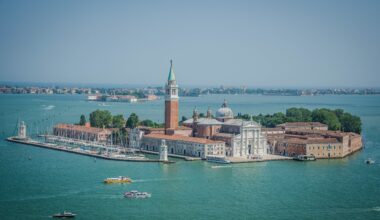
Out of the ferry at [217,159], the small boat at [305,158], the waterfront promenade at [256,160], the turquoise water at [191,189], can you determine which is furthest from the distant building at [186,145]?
the small boat at [305,158]

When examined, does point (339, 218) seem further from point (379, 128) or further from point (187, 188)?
point (379, 128)

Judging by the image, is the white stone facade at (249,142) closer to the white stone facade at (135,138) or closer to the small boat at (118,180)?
the white stone facade at (135,138)

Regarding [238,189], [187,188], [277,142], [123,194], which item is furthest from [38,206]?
[277,142]

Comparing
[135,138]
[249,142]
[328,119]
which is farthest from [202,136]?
[328,119]

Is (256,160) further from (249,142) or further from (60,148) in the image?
(60,148)

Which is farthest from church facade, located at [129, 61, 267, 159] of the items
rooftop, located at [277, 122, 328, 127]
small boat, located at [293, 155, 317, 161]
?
rooftop, located at [277, 122, 328, 127]
